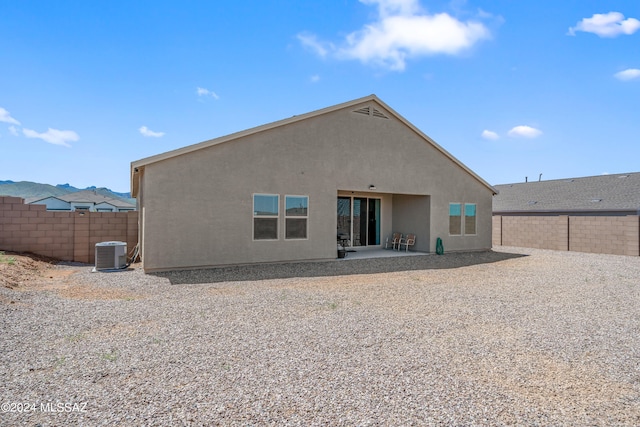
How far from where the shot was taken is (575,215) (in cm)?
2139

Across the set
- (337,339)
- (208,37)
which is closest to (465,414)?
(337,339)

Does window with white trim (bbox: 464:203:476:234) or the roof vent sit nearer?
the roof vent

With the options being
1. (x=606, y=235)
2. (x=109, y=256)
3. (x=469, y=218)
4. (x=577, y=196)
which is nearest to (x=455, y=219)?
(x=469, y=218)

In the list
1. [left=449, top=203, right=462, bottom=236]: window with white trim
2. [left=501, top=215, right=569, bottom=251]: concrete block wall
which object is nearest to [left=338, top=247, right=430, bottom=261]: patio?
[left=449, top=203, right=462, bottom=236]: window with white trim

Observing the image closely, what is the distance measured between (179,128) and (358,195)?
397 inches

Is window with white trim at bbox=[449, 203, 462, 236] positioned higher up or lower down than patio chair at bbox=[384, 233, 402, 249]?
higher up

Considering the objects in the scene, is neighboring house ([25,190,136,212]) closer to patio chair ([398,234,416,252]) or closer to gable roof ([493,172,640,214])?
patio chair ([398,234,416,252])

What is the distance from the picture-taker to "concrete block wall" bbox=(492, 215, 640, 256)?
52.5ft

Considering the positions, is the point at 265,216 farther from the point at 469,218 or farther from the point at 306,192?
the point at 469,218

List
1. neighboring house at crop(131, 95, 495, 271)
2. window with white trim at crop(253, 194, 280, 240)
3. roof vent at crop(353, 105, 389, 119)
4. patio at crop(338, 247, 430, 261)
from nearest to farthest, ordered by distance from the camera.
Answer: neighboring house at crop(131, 95, 495, 271), window with white trim at crop(253, 194, 280, 240), roof vent at crop(353, 105, 389, 119), patio at crop(338, 247, 430, 261)

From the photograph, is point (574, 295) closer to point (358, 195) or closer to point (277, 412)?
point (277, 412)

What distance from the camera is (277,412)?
2.89 m

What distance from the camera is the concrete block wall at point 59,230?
37.1ft

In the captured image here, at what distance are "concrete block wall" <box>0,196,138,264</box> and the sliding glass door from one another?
8.20m
